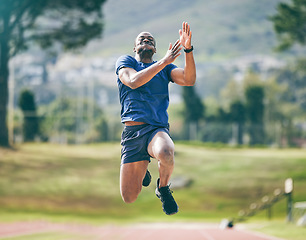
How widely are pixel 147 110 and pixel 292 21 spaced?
35.2 metres

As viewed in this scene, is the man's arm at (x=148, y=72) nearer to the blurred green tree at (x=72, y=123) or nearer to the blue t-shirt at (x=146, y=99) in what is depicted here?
the blue t-shirt at (x=146, y=99)

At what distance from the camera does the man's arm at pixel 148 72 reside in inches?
246

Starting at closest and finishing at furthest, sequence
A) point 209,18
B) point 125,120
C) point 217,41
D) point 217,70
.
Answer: point 125,120 < point 217,70 < point 209,18 < point 217,41

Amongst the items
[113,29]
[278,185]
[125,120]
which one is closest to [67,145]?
[278,185]

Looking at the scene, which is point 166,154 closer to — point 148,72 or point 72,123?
point 148,72

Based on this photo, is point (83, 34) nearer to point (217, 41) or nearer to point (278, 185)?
point (278, 185)

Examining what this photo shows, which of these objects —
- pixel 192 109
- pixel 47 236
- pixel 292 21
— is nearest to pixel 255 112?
pixel 192 109

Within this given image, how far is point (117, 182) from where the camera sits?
3206 cm

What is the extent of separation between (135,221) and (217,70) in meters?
36.5

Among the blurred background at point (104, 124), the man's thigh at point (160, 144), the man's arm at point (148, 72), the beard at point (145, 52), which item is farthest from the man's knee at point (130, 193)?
the blurred background at point (104, 124)

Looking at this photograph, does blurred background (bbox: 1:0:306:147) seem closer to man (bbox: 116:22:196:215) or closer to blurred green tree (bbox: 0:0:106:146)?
blurred green tree (bbox: 0:0:106:146)

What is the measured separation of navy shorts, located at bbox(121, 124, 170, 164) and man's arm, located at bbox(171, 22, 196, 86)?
67 cm

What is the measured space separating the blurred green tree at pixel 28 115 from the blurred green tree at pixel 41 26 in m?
3.95

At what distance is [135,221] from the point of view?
2803cm
